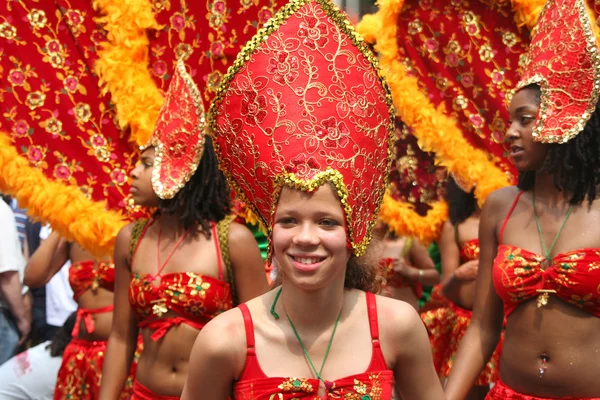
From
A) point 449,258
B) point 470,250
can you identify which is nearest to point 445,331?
point 449,258

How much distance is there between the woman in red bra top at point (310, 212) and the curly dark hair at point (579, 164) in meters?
1.13

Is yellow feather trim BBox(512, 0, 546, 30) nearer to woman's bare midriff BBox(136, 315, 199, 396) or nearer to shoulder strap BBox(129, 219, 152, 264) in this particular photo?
shoulder strap BBox(129, 219, 152, 264)

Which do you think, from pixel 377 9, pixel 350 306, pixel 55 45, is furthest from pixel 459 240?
pixel 350 306

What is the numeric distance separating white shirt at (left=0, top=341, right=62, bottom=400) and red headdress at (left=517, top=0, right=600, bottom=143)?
3687 millimetres

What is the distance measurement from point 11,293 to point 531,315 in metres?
4.34

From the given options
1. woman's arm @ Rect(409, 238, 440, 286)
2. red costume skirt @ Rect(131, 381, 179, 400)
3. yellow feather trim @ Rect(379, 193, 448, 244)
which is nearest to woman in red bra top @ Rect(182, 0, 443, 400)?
red costume skirt @ Rect(131, 381, 179, 400)

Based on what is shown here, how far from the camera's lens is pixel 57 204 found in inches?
182

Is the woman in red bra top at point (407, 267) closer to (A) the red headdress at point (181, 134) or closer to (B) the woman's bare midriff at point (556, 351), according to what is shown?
(A) the red headdress at point (181, 134)

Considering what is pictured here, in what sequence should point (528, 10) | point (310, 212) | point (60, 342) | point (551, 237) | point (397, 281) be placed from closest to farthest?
point (310, 212) < point (551, 237) < point (528, 10) < point (60, 342) < point (397, 281)

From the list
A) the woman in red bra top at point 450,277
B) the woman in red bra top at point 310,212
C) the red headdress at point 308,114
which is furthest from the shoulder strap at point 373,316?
the woman in red bra top at point 450,277

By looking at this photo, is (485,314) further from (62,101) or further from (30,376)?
(30,376)

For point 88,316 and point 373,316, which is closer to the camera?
point 373,316

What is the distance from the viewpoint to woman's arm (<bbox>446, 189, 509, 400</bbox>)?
383 cm

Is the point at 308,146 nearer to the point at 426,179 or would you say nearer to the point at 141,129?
the point at 141,129
